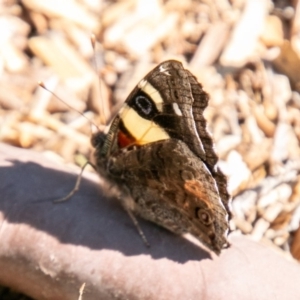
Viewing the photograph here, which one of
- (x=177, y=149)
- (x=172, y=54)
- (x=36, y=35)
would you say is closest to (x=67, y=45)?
(x=36, y=35)

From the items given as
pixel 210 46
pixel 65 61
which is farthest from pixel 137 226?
pixel 210 46

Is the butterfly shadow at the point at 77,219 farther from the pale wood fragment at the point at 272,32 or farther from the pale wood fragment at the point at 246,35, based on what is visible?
the pale wood fragment at the point at 272,32

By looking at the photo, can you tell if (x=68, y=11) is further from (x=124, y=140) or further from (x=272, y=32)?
(x=124, y=140)

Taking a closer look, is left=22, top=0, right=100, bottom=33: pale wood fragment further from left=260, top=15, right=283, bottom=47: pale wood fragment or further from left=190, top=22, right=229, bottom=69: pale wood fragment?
left=260, top=15, right=283, bottom=47: pale wood fragment

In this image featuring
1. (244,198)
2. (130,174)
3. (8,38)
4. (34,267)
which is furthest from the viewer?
(8,38)

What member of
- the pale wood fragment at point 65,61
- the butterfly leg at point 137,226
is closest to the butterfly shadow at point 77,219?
the butterfly leg at point 137,226

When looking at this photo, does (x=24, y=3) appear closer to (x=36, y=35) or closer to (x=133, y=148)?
(x=36, y=35)
